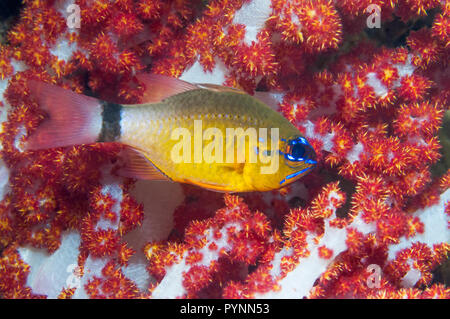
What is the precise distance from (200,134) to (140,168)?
46cm

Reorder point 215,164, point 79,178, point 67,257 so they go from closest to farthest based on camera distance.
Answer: point 215,164, point 79,178, point 67,257

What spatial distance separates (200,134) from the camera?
1891 millimetres

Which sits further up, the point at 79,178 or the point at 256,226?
the point at 79,178

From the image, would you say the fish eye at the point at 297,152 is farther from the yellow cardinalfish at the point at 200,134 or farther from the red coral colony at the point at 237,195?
the red coral colony at the point at 237,195

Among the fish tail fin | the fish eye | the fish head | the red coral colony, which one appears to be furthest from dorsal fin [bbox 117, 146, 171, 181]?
the fish eye

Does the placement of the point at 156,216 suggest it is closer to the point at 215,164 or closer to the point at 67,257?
the point at 67,257

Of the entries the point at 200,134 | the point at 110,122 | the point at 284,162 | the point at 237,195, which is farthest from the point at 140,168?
the point at 284,162

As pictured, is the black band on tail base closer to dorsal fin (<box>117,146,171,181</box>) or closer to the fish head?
dorsal fin (<box>117,146,171,181</box>)

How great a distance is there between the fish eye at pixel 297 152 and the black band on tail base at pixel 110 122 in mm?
975

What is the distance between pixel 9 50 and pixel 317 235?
2843 millimetres

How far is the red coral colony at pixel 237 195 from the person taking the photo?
2.14 meters

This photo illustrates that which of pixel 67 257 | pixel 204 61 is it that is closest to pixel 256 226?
pixel 204 61

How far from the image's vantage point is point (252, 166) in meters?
1.88

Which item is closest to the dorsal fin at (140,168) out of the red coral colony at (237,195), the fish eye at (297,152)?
the red coral colony at (237,195)
